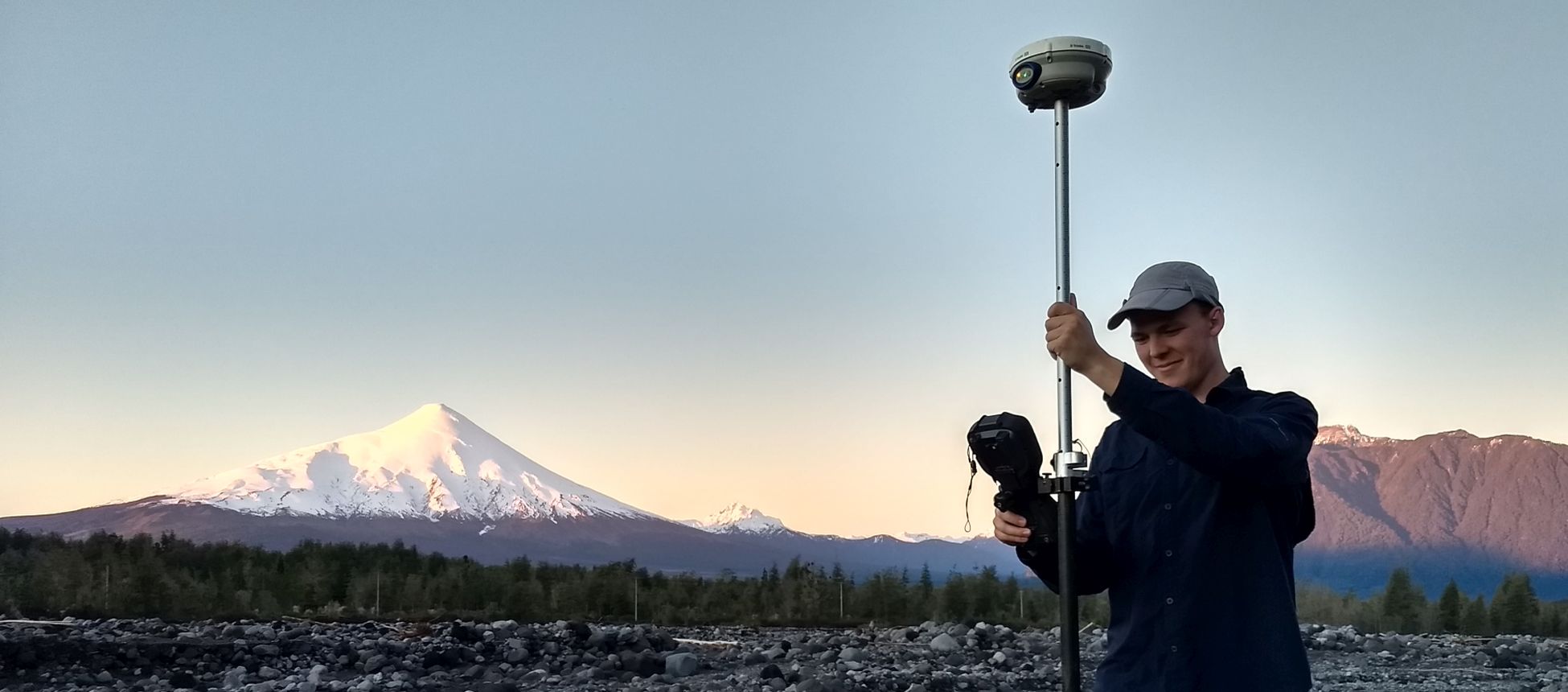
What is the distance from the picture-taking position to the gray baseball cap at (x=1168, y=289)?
208 cm

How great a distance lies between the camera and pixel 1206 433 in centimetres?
187

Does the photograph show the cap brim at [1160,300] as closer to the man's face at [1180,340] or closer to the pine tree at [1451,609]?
the man's face at [1180,340]

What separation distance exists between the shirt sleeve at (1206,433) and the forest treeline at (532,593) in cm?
1178

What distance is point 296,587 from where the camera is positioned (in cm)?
1392

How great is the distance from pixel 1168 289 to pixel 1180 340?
0.33ft

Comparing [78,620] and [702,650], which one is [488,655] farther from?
[78,620]

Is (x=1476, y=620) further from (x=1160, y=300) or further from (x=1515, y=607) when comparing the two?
(x=1160, y=300)

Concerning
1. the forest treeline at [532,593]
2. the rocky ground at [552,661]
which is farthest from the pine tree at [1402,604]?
the rocky ground at [552,661]

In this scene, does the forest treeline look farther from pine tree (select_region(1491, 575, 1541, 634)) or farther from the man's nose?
the man's nose

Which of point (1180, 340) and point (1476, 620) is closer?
point (1180, 340)

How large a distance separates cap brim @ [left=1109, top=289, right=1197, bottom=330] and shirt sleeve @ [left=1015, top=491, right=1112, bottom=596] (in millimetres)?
373

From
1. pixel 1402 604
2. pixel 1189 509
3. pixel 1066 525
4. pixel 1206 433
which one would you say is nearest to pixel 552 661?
pixel 1066 525

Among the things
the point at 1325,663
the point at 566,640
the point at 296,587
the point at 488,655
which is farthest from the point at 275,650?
the point at 1325,663

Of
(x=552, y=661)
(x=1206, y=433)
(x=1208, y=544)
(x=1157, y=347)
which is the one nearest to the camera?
(x=1206, y=433)
